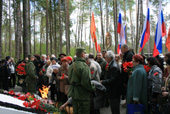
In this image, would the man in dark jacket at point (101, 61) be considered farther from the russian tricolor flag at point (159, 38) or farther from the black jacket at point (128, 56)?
the russian tricolor flag at point (159, 38)

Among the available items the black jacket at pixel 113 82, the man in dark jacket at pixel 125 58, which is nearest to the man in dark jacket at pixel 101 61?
the man in dark jacket at pixel 125 58

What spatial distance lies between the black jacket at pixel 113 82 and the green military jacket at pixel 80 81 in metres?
0.67

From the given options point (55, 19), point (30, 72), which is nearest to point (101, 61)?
point (30, 72)

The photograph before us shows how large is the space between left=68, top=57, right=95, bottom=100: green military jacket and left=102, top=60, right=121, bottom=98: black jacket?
67 centimetres

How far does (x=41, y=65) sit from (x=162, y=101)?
5.73 meters

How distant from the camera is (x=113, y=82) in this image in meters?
4.10

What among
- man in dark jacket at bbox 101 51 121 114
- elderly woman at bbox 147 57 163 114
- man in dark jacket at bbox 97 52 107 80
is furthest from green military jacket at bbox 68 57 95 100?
man in dark jacket at bbox 97 52 107 80

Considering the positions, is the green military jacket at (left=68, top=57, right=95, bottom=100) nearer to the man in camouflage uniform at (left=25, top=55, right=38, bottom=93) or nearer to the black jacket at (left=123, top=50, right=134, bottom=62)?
the black jacket at (left=123, top=50, right=134, bottom=62)

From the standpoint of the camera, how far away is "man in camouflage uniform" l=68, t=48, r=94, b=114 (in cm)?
352

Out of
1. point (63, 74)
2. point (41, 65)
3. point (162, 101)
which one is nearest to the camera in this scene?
point (162, 101)

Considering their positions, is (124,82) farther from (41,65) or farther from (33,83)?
(41,65)

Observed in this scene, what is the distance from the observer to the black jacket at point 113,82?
13.4 feet

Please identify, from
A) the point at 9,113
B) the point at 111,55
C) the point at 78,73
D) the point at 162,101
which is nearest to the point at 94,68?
the point at 111,55

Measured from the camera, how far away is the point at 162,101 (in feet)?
10.8
